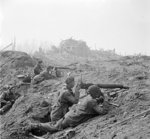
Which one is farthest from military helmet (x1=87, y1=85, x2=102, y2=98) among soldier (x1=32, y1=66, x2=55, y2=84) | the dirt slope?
soldier (x1=32, y1=66, x2=55, y2=84)

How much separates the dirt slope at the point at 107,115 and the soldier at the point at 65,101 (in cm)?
65

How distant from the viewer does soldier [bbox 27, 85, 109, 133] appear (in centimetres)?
674

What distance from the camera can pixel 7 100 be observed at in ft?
35.0

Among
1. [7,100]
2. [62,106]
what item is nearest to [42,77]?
[7,100]

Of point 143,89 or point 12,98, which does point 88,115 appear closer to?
point 143,89

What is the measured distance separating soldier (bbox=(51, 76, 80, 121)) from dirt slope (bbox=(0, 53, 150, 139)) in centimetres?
65

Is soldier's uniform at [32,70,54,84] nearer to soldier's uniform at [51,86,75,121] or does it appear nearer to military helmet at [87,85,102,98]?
soldier's uniform at [51,86,75,121]

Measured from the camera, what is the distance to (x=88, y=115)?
23.1 ft

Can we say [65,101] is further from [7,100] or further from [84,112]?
[7,100]

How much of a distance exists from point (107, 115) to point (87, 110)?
47 cm

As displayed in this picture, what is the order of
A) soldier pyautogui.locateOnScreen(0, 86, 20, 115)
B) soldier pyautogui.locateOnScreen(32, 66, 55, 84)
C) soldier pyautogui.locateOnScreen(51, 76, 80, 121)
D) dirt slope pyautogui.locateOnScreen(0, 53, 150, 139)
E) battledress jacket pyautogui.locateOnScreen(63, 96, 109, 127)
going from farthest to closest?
soldier pyautogui.locateOnScreen(32, 66, 55, 84) → soldier pyautogui.locateOnScreen(0, 86, 20, 115) → soldier pyautogui.locateOnScreen(51, 76, 80, 121) → battledress jacket pyautogui.locateOnScreen(63, 96, 109, 127) → dirt slope pyautogui.locateOnScreen(0, 53, 150, 139)

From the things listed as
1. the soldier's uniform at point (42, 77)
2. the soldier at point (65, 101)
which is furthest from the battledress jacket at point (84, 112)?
the soldier's uniform at point (42, 77)

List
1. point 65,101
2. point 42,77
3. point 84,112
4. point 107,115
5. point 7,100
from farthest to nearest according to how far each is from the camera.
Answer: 1. point 42,77
2. point 7,100
3. point 65,101
4. point 84,112
5. point 107,115

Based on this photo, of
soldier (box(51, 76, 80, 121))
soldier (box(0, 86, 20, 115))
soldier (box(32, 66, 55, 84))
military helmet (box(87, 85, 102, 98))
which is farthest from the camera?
soldier (box(32, 66, 55, 84))
